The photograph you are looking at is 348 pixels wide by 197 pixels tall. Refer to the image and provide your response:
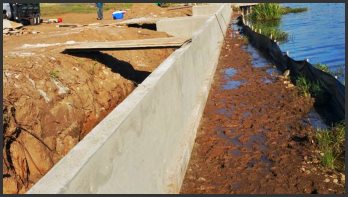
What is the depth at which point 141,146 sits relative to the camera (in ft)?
12.8

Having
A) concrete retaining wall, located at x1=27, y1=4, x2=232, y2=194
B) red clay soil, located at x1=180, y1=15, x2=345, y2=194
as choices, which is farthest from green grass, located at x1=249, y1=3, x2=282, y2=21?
concrete retaining wall, located at x1=27, y1=4, x2=232, y2=194

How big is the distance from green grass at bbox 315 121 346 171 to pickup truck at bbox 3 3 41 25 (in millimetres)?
17715

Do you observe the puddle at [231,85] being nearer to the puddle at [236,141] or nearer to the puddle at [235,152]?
the puddle at [236,141]

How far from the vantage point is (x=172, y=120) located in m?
5.42

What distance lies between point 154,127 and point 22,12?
18.1 metres

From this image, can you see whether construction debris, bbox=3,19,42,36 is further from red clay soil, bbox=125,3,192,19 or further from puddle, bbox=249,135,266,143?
puddle, bbox=249,135,266,143

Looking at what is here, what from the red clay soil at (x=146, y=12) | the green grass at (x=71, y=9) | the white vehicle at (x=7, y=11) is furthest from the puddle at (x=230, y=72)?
the green grass at (x=71, y=9)

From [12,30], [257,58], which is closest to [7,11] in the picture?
[12,30]

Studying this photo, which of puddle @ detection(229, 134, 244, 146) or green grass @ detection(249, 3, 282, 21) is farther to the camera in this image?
green grass @ detection(249, 3, 282, 21)

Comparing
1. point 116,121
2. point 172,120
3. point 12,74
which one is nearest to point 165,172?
point 172,120

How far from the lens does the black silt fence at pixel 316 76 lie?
752 centimetres

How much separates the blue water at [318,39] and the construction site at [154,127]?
418cm

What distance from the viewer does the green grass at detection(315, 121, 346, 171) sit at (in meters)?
5.48

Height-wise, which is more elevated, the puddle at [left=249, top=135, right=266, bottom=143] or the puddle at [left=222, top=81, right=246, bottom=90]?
the puddle at [left=222, top=81, right=246, bottom=90]
